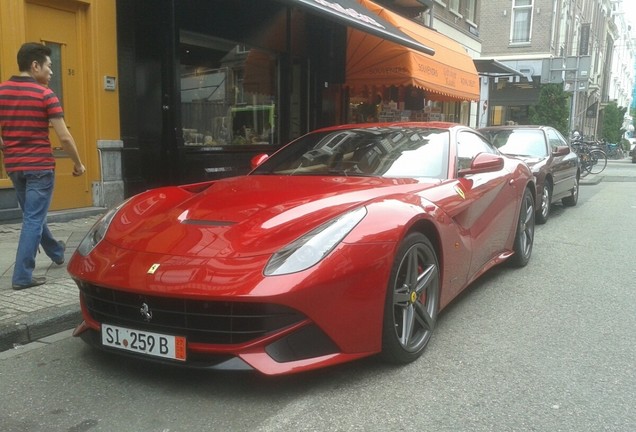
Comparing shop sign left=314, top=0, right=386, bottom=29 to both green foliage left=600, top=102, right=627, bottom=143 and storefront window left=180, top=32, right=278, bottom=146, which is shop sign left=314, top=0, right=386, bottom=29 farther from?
green foliage left=600, top=102, right=627, bottom=143

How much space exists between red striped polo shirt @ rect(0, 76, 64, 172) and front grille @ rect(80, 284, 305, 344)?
2049mm

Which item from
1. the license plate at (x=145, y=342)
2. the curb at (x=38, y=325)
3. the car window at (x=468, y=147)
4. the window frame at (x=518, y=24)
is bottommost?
the curb at (x=38, y=325)

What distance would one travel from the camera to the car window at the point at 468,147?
4.15 metres

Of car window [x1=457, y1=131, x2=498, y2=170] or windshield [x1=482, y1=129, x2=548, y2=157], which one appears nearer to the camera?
car window [x1=457, y1=131, x2=498, y2=170]

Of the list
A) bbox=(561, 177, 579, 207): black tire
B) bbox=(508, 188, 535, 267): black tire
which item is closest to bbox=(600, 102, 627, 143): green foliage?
bbox=(561, 177, 579, 207): black tire

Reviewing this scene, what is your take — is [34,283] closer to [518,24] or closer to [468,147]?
[468,147]

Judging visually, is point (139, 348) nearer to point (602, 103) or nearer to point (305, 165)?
point (305, 165)

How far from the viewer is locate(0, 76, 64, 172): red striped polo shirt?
4078 mm

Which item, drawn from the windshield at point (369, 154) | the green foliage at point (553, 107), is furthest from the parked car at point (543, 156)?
the green foliage at point (553, 107)

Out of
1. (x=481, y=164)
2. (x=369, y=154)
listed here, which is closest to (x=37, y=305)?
(x=369, y=154)

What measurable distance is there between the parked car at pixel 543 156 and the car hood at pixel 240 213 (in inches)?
193

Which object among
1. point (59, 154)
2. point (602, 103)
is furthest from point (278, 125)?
point (602, 103)

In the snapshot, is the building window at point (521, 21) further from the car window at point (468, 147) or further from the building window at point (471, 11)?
→ the car window at point (468, 147)

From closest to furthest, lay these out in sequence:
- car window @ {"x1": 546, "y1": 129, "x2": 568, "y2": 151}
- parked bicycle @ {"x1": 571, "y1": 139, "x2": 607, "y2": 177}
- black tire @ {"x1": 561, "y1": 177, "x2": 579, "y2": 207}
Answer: car window @ {"x1": 546, "y1": 129, "x2": 568, "y2": 151}
black tire @ {"x1": 561, "y1": 177, "x2": 579, "y2": 207}
parked bicycle @ {"x1": 571, "y1": 139, "x2": 607, "y2": 177}
